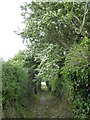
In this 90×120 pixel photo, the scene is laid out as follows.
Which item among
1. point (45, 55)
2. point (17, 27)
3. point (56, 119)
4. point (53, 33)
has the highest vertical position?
point (17, 27)

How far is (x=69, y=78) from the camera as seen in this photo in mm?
5688

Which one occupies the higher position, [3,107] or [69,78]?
[69,78]

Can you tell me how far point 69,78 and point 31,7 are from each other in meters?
5.03

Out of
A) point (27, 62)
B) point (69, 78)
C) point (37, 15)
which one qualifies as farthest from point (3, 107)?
point (27, 62)

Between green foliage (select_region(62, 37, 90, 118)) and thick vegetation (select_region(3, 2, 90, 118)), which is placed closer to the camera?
green foliage (select_region(62, 37, 90, 118))

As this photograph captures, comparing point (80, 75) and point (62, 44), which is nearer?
point (80, 75)

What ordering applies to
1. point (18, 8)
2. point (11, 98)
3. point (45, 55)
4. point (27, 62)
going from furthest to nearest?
point (27, 62) < point (18, 8) < point (45, 55) < point (11, 98)

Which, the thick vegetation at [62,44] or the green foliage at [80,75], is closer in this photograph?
the green foliage at [80,75]

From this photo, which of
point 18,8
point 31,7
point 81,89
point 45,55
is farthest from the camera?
point 18,8

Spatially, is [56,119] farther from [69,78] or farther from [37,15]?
[37,15]

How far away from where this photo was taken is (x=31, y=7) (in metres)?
9.16

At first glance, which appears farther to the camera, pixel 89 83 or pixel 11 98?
pixel 11 98

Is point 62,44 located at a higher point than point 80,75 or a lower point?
higher

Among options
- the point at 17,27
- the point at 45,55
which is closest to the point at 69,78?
the point at 45,55
